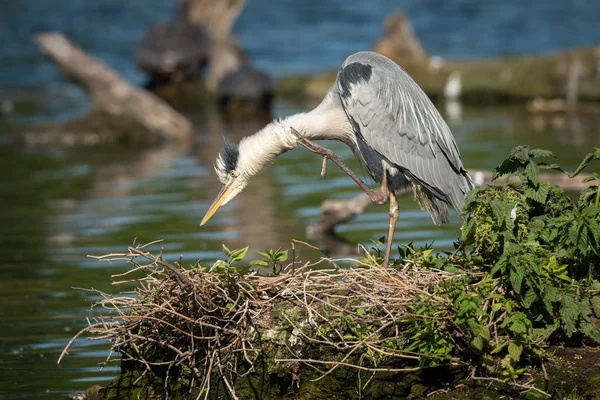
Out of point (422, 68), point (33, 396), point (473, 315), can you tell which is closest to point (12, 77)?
point (422, 68)

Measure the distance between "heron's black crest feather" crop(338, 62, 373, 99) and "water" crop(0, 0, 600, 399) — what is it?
8.35 ft

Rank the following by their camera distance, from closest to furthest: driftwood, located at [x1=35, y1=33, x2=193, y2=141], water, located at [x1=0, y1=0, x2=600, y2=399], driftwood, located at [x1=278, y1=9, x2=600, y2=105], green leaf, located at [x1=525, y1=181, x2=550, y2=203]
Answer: green leaf, located at [x1=525, y1=181, x2=550, y2=203], water, located at [x1=0, y1=0, x2=600, y2=399], driftwood, located at [x1=35, y1=33, x2=193, y2=141], driftwood, located at [x1=278, y1=9, x2=600, y2=105]

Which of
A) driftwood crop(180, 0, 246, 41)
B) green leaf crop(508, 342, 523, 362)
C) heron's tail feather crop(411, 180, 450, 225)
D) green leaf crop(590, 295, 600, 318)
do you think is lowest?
green leaf crop(508, 342, 523, 362)

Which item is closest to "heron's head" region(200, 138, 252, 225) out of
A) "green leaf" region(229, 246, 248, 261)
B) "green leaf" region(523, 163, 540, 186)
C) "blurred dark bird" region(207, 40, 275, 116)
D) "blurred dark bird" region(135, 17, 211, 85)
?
"green leaf" region(229, 246, 248, 261)

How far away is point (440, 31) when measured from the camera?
33.2 meters

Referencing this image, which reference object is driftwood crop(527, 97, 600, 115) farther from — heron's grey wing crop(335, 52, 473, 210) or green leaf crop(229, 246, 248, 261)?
green leaf crop(229, 246, 248, 261)

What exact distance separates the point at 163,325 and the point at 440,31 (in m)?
29.4

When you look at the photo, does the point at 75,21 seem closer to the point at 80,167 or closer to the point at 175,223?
the point at 80,167

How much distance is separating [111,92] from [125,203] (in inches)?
221

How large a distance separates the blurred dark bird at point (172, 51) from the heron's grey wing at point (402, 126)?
16.7 meters

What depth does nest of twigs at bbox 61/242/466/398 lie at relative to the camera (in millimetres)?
4961

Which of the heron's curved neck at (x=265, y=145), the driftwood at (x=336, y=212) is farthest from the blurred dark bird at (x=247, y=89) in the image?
the heron's curved neck at (x=265, y=145)

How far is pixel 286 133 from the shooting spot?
6621 millimetres

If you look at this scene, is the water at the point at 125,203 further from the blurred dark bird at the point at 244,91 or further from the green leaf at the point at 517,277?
the green leaf at the point at 517,277
